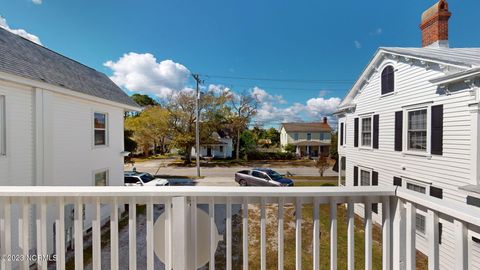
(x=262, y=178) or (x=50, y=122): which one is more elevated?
(x=50, y=122)

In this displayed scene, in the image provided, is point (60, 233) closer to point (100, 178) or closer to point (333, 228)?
point (333, 228)

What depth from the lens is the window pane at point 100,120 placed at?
7589 mm

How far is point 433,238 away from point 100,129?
903cm

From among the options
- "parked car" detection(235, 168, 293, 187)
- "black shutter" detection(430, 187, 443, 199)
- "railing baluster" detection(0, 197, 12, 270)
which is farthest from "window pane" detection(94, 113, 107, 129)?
"black shutter" detection(430, 187, 443, 199)

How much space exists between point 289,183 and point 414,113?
22.3 feet

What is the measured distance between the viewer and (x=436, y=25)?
7672mm

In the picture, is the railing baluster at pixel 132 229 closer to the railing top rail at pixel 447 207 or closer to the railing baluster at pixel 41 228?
the railing baluster at pixel 41 228

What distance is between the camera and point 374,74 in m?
8.55

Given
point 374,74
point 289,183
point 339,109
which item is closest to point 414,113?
point 374,74

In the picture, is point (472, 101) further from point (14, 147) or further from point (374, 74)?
point (14, 147)

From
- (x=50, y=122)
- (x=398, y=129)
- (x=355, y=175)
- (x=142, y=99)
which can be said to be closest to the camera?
(x=50, y=122)

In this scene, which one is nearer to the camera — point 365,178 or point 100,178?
point 100,178

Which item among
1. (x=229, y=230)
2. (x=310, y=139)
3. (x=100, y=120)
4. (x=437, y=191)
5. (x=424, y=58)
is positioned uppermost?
(x=424, y=58)

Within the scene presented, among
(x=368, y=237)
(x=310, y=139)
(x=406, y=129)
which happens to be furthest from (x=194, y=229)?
(x=310, y=139)
